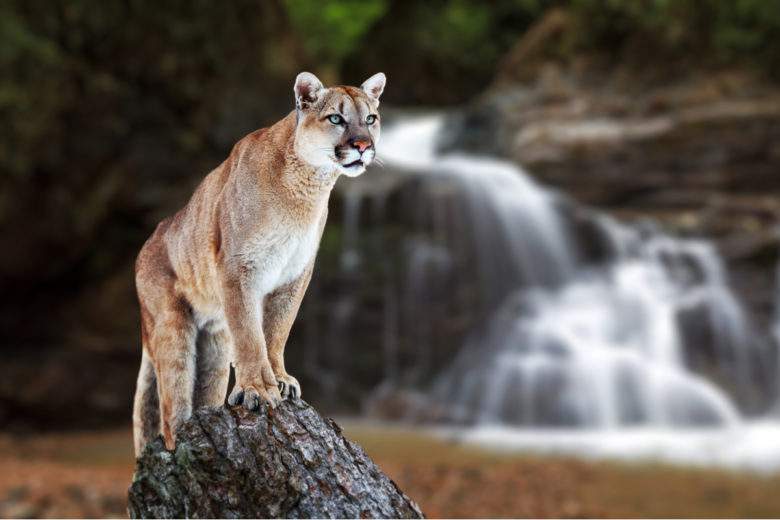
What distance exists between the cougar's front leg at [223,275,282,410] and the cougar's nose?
80 cm

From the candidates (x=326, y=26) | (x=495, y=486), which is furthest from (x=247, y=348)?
(x=326, y=26)

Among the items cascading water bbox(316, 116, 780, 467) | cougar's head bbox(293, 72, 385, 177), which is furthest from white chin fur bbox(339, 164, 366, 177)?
cascading water bbox(316, 116, 780, 467)

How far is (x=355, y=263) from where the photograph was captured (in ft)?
51.3

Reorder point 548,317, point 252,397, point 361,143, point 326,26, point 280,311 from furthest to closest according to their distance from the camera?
point 326,26 → point 548,317 → point 280,311 → point 252,397 → point 361,143

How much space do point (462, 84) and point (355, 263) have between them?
1428cm

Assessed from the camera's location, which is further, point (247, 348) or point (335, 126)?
point (247, 348)

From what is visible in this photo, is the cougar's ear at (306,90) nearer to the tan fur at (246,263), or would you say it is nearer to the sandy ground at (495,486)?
the tan fur at (246,263)

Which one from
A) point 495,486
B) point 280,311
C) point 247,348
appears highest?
point 495,486

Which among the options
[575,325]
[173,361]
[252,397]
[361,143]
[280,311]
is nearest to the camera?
[361,143]

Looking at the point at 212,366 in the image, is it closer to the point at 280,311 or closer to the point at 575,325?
the point at 280,311

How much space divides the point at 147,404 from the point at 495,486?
20.2 feet

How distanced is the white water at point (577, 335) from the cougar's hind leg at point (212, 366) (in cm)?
818

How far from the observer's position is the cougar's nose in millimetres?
3471

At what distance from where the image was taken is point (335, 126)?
357 cm
